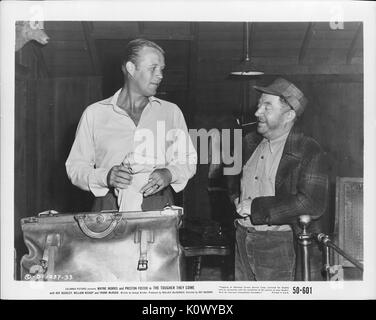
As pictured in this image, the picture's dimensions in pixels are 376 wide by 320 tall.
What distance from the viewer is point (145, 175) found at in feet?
6.38

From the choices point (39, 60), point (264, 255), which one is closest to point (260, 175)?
point (264, 255)

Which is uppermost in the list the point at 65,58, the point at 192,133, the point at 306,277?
the point at 65,58

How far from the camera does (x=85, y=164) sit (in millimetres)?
1938

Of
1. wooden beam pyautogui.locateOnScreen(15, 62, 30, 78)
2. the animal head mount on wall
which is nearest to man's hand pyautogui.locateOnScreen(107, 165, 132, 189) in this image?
wooden beam pyautogui.locateOnScreen(15, 62, 30, 78)

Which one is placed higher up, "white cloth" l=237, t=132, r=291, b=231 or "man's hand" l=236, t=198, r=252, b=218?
"white cloth" l=237, t=132, r=291, b=231

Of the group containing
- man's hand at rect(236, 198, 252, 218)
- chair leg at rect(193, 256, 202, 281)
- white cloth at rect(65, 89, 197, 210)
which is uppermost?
white cloth at rect(65, 89, 197, 210)

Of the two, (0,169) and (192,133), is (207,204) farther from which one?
(0,169)

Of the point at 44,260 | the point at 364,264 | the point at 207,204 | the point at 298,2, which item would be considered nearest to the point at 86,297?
the point at 44,260

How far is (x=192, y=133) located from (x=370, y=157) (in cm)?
83

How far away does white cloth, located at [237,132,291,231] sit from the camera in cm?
190

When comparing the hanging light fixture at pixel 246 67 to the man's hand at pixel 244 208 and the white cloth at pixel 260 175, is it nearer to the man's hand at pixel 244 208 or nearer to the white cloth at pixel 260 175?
the white cloth at pixel 260 175

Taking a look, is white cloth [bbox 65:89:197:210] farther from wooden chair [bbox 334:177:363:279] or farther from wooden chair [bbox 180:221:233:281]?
wooden chair [bbox 334:177:363:279]

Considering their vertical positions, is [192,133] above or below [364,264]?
above
